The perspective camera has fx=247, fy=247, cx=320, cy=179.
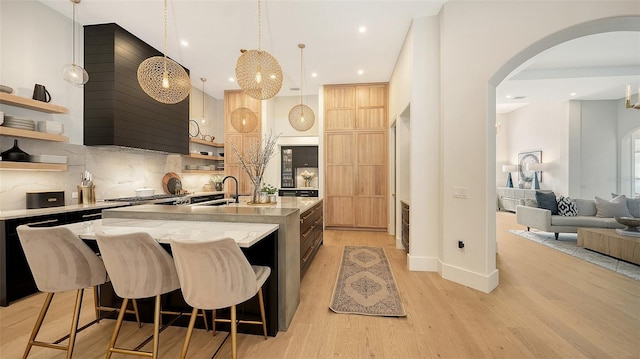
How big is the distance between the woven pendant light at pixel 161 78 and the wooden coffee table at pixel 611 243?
6198mm

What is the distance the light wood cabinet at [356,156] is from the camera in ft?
18.5

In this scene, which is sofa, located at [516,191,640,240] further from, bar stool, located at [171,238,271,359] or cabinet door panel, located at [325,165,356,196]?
bar stool, located at [171,238,271,359]

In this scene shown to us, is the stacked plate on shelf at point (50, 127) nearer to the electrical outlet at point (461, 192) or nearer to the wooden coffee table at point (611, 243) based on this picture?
the electrical outlet at point (461, 192)

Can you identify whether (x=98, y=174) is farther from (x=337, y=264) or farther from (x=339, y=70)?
(x=339, y=70)

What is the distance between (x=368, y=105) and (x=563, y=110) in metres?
6.08

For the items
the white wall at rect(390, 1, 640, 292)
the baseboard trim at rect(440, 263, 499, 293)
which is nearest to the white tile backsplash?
the white wall at rect(390, 1, 640, 292)

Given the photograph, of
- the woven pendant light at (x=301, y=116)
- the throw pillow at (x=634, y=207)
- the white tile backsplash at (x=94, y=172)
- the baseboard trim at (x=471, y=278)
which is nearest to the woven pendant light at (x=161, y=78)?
the white tile backsplash at (x=94, y=172)

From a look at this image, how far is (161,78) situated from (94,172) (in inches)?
89.2

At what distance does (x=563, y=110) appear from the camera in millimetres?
7133

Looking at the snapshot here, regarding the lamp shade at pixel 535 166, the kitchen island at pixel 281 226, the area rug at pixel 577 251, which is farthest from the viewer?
the lamp shade at pixel 535 166

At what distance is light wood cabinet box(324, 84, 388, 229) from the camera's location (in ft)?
18.5

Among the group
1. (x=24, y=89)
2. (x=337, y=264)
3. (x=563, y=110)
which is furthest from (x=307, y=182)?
(x=563, y=110)

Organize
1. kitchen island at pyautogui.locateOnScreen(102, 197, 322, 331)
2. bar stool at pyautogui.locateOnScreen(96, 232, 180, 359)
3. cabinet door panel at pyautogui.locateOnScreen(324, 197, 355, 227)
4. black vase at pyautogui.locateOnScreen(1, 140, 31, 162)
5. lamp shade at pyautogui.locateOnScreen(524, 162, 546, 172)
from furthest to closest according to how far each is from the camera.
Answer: lamp shade at pyautogui.locateOnScreen(524, 162, 546, 172) < cabinet door panel at pyautogui.locateOnScreen(324, 197, 355, 227) < black vase at pyautogui.locateOnScreen(1, 140, 31, 162) < kitchen island at pyautogui.locateOnScreen(102, 197, 322, 331) < bar stool at pyautogui.locateOnScreen(96, 232, 180, 359)

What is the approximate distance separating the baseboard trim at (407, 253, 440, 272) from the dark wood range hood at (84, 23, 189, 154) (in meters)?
4.51
